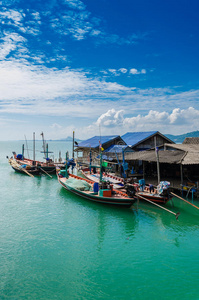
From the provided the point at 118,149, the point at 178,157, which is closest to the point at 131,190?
the point at 178,157

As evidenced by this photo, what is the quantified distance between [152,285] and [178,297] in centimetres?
118

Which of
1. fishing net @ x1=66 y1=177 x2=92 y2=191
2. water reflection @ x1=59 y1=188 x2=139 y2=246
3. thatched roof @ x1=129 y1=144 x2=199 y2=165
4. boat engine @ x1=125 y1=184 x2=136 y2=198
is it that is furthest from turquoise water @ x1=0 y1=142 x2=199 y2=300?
thatched roof @ x1=129 y1=144 x2=199 y2=165

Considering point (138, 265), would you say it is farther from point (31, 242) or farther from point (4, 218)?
point (4, 218)

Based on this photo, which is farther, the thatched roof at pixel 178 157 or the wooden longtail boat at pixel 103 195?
the thatched roof at pixel 178 157

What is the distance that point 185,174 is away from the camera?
1042 inches

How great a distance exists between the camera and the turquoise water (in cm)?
975

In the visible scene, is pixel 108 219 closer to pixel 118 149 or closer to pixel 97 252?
pixel 97 252

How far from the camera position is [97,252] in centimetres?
1276

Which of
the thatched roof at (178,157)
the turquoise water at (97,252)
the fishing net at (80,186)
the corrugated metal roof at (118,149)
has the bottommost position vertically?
the turquoise water at (97,252)

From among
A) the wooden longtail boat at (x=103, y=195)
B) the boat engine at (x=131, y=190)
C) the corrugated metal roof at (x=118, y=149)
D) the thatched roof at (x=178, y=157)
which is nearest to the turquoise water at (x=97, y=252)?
the wooden longtail boat at (x=103, y=195)

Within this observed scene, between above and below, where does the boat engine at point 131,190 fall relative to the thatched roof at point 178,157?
below

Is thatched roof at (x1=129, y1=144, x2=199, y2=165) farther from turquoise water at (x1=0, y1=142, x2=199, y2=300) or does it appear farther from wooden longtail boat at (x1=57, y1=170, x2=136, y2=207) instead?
wooden longtail boat at (x1=57, y1=170, x2=136, y2=207)

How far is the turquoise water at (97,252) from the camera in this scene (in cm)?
975

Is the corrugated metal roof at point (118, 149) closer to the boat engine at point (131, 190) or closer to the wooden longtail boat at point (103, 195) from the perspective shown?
the wooden longtail boat at point (103, 195)
